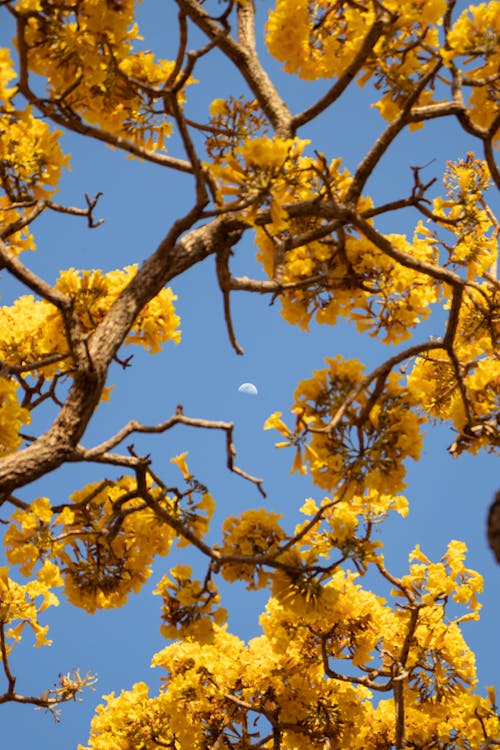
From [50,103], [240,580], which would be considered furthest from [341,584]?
[50,103]

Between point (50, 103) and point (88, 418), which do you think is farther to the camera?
point (50, 103)

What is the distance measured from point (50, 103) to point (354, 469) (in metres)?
3.23

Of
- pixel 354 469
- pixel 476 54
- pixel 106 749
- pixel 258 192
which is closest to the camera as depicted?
pixel 258 192

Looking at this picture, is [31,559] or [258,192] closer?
[258,192]

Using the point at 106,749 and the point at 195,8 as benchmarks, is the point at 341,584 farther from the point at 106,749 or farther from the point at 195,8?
the point at 195,8

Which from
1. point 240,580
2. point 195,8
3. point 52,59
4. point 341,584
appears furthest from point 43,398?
point 341,584

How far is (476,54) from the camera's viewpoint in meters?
5.09

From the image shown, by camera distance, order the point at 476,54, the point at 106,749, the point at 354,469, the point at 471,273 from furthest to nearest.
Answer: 1. the point at 106,749
2. the point at 471,273
3. the point at 476,54
4. the point at 354,469

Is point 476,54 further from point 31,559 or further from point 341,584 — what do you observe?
point 341,584

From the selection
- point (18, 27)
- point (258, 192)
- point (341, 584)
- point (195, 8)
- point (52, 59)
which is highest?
point (195, 8)

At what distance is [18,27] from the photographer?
14.4 ft

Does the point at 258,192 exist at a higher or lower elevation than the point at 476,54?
lower

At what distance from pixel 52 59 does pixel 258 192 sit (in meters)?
1.87

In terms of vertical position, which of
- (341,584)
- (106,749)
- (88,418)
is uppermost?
(341,584)
